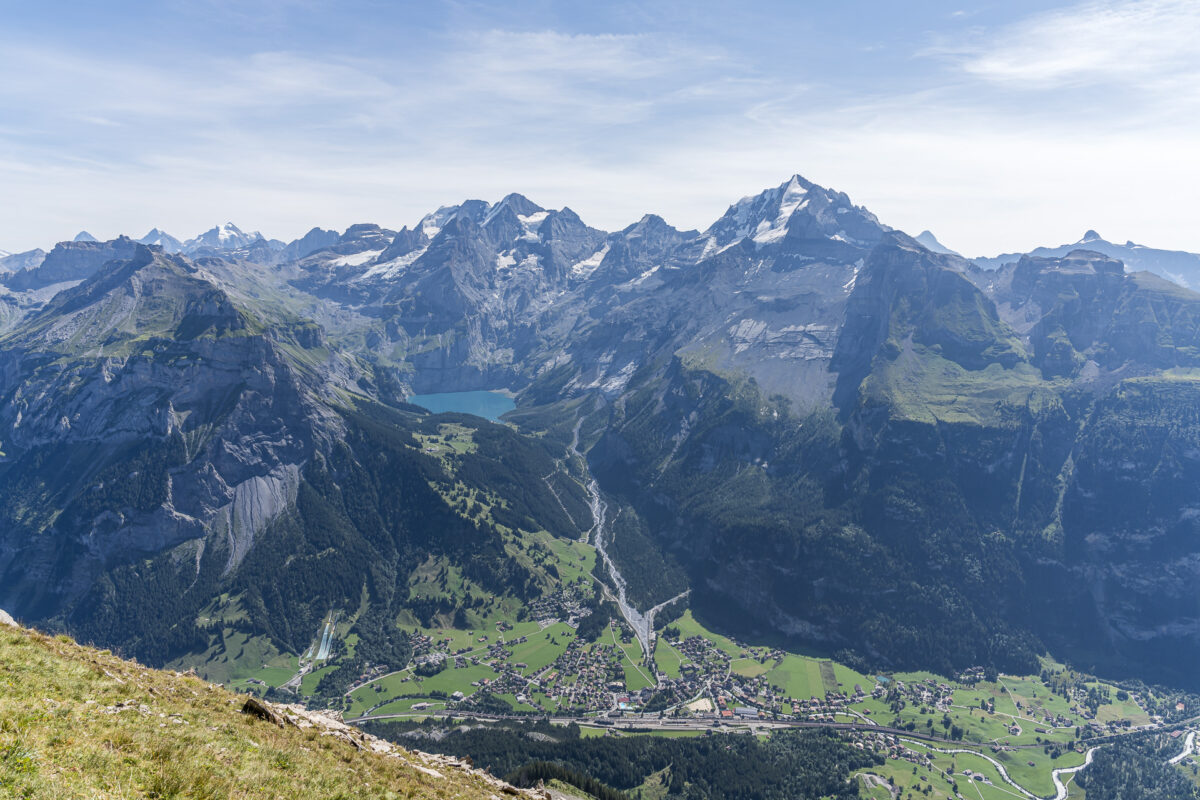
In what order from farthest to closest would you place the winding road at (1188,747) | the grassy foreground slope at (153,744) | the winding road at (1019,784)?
the winding road at (1188,747) → the winding road at (1019,784) → the grassy foreground slope at (153,744)

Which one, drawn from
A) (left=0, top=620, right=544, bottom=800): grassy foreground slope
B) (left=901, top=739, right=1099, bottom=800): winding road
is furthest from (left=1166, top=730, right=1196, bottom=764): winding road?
(left=0, top=620, right=544, bottom=800): grassy foreground slope

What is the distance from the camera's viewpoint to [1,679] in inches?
1221

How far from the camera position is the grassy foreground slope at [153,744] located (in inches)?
918

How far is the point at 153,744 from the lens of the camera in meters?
28.2

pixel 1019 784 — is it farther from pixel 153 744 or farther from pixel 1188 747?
pixel 153 744

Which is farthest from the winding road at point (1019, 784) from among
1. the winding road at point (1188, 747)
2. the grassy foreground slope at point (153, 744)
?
the grassy foreground slope at point (153, 744)

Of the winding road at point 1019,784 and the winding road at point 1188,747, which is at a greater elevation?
the winding road at point 1188,747

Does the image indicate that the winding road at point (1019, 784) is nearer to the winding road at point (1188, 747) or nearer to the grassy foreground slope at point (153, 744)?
the winding road at point (1188, 747)

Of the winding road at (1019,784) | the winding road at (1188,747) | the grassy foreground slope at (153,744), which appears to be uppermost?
the grassy foreground slope at (153,744)

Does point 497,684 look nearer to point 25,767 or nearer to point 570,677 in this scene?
point 570,677

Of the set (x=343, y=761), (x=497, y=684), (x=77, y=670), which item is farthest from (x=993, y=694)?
(x=77, y=670)

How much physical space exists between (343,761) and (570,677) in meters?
168

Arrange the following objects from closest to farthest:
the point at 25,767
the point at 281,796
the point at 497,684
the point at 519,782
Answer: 1. the point at 25,767
2. the point at 281,796
3. the point at 519,782
4. the point at 497,684

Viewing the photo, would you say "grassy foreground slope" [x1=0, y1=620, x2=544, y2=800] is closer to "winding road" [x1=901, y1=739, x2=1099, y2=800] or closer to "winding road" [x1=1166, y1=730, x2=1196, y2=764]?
"winding road" [x1=901, y1=739, x2=1099, y2=800]
